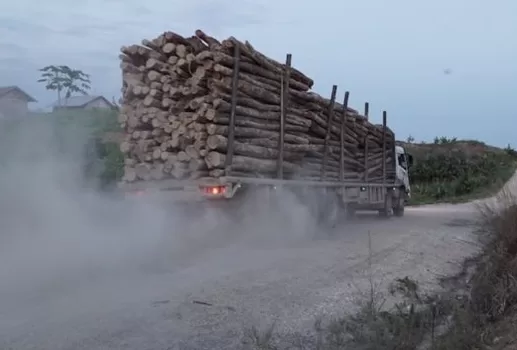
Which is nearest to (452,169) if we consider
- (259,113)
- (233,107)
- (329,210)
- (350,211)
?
(350,211)

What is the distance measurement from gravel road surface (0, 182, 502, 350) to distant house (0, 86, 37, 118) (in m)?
1.90

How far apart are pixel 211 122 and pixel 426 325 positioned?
271 inches

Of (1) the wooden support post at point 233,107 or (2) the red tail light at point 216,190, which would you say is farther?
(1) the wooden support post at point 233,107

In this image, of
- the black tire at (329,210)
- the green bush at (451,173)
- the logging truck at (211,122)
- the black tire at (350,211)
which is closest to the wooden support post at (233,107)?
the logging truck at (211,122)

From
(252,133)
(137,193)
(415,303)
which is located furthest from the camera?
(252,133)

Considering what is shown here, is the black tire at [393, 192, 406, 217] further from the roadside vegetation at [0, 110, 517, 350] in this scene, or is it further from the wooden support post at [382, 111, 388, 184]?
the roadside vegetation at [0, 110, 517, 350]

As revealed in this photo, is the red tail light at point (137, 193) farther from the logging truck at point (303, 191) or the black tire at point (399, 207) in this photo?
the black tire at point (399, 207)

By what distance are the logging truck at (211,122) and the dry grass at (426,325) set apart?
16.8ft

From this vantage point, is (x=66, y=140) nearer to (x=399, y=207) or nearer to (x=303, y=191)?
(x=303, y=191)

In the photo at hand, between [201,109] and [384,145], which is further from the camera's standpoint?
[384,145]

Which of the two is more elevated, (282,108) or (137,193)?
(282,108)

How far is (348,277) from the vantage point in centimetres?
1050

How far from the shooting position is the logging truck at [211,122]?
12.9 meters

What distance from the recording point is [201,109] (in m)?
12.8
